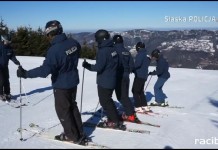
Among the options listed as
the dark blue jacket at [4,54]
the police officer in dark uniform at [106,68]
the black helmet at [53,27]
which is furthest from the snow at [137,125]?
the black helmet at [53,27]

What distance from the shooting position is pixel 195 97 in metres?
11.6

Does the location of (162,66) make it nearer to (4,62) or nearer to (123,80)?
(123,80)

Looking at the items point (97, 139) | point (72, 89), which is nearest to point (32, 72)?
point (72, 89)

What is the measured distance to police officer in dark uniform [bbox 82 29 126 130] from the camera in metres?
6.25

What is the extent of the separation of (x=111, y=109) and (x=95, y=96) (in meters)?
4.43

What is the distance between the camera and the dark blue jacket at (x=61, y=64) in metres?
5.27

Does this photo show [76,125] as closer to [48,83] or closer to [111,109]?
[111,109]

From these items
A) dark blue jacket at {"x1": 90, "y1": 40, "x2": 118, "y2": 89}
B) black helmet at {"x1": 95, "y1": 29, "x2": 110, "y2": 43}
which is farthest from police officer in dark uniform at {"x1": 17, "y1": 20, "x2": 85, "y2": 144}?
black helmet at {"x1": 95, "y1": 29, "x2": 110, "y2": 43}

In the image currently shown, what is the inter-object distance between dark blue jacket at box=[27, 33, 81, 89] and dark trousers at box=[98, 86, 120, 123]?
995mm

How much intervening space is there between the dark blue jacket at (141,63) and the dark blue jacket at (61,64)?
2891mm

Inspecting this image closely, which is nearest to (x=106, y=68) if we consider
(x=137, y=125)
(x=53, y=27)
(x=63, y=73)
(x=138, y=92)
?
(x=63, y=73)

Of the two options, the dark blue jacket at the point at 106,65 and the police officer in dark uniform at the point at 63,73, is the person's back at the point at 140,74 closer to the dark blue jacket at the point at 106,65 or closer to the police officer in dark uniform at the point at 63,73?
the dark blue jacket at the point at 106,65

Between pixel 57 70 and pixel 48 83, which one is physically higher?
pixel 57 70

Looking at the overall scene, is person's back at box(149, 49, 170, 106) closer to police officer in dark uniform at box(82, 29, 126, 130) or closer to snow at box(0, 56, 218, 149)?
snow at box(0, 56, 218, 149)
